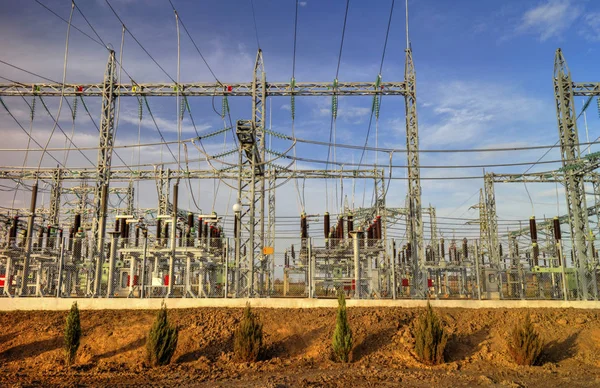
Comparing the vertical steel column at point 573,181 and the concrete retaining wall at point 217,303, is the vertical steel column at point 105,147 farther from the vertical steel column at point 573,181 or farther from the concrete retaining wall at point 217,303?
the vertical steel column at point 573,181

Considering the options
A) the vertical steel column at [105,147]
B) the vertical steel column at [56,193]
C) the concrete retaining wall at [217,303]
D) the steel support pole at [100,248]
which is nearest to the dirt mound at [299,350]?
the concrete retaining wall at [217,303]

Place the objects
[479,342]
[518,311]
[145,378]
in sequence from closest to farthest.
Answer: [145,378] < [479,342] < [518,311]

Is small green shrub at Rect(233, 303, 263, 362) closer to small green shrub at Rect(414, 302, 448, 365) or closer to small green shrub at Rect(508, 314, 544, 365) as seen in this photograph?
small green shrub at Rect(414, 302, 448, 365)

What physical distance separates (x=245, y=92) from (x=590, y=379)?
1774cm

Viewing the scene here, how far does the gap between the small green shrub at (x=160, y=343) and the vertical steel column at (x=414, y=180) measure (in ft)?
36.2

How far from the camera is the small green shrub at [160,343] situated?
12352mm

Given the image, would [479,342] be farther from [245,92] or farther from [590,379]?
[245,92]

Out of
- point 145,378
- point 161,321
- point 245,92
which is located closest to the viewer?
point 145,378

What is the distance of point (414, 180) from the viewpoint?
21031 mm

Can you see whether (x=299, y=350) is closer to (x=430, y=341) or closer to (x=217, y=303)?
(x=430, y=341)

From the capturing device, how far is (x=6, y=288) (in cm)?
1811

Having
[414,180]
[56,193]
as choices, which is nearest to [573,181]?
[414,180]

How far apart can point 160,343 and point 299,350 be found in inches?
149

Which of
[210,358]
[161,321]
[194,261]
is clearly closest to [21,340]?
[161,321]
